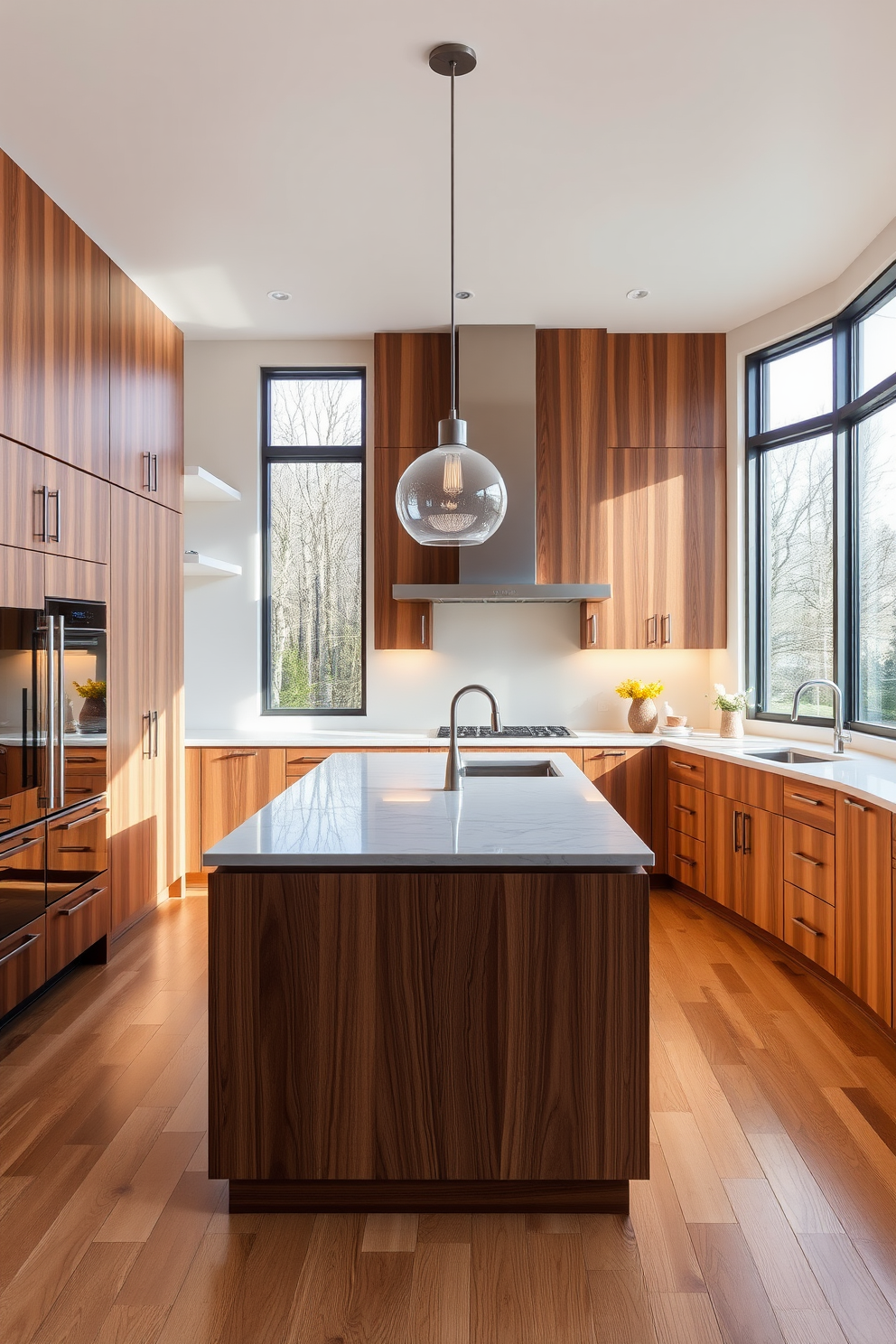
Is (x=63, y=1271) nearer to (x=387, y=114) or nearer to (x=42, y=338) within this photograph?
(x=42, y=338)

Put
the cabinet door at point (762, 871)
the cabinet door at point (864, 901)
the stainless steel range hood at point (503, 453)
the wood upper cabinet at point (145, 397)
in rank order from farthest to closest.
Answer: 1. the stainless steel range hood at point (503, 453)
2. the wood upper cabinet at point (145, 397)
3. the cabinet door at point (762, 871)
4. the cabinet door at point (864, 901)

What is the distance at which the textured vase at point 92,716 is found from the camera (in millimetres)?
3348

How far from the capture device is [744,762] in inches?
150

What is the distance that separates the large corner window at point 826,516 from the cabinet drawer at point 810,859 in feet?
2.27

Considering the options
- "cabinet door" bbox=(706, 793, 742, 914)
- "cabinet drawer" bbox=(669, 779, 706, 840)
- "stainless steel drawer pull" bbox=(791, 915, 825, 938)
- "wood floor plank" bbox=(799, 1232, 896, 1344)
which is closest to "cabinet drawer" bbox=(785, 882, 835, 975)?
"stainless steel drawer pull" bbox=(791, 915, 825, 938)

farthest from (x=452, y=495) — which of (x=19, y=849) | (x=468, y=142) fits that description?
(x=19, y=849)

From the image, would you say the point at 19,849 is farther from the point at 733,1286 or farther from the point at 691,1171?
the point at 733,1286

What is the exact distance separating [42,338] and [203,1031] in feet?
7.87

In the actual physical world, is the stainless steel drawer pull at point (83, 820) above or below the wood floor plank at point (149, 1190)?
above

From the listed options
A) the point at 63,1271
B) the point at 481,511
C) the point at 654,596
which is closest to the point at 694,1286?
the point at 63,1271

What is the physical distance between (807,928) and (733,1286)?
184 cm

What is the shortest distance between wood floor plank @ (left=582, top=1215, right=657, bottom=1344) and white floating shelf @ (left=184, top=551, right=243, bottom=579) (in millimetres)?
3455

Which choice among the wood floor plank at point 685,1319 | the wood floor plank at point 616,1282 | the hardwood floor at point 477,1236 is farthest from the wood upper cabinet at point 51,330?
the wood floor plank at point 685,1319

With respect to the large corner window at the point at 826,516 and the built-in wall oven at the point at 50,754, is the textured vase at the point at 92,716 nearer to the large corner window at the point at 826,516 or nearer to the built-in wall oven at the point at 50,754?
the built-in wall oven at the point at 50,754
